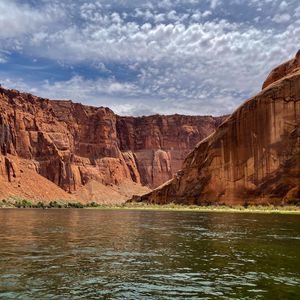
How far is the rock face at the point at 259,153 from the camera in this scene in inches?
3105

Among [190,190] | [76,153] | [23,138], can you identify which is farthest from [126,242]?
[76,153]

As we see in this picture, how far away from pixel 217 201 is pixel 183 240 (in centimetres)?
6519

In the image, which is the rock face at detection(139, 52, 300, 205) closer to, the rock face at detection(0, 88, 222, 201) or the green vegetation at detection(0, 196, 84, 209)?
the green vegetation at detection(0, 196, 84, 209)

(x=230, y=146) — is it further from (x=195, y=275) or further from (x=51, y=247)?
(x=195, y=275)

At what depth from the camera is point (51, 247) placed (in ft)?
68.4

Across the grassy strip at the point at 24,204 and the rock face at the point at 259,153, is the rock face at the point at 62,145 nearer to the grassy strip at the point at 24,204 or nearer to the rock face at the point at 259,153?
the grassy strip at the point at 24,204

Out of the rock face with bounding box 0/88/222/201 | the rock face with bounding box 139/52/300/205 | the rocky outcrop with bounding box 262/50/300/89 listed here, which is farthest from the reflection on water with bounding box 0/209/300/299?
the rock face with bounding box 0/88/222/201

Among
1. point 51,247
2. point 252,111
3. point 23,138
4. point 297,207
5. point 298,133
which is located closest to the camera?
point 51,247

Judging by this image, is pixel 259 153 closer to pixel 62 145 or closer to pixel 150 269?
pixel 150 269

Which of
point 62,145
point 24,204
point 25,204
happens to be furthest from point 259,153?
point 62,145

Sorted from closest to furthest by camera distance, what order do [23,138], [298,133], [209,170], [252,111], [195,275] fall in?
[195,275]
[298,133]
[252,111]
[209,170]
[23,138]

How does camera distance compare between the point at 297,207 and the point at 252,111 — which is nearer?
the point at 297,207

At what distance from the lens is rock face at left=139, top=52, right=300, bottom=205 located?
7886cm

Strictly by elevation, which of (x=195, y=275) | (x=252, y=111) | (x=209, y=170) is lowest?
(x=195, y=275)
